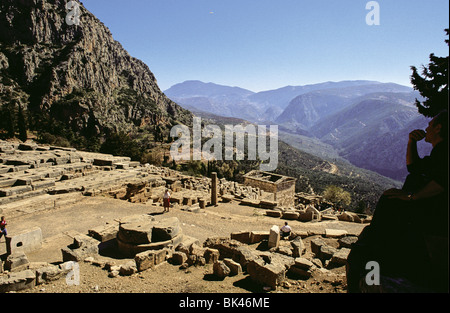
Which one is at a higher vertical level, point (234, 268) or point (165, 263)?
point (234, 268)

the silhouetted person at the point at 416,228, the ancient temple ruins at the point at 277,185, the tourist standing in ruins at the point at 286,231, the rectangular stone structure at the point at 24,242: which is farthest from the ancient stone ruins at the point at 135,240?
the ancient temple ruins at the point at 277,185

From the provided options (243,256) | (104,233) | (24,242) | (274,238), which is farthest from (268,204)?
(24,242)

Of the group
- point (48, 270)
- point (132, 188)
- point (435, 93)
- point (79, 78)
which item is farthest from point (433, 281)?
point (79, 78)

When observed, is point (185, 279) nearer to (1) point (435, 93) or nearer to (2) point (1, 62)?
(1) point (435, 93)

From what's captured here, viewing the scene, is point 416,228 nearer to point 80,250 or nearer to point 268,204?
point 80,250

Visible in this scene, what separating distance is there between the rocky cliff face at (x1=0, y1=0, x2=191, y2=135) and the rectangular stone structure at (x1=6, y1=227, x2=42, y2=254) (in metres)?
71.8

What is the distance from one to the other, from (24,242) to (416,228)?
12.0 metres

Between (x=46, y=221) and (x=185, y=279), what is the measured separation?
395 inches

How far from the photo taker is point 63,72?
263 feet

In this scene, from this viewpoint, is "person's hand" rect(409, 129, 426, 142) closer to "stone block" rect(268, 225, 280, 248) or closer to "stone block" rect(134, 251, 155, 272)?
"stone block" rect(268, 225, 280, 248)

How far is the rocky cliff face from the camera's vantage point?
74438 millimetres

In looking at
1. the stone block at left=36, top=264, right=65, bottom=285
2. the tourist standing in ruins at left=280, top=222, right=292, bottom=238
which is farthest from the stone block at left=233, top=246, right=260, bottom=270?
the stone block at left=36, top=264, right=65, bottom=285

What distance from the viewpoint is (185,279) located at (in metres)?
7.30
